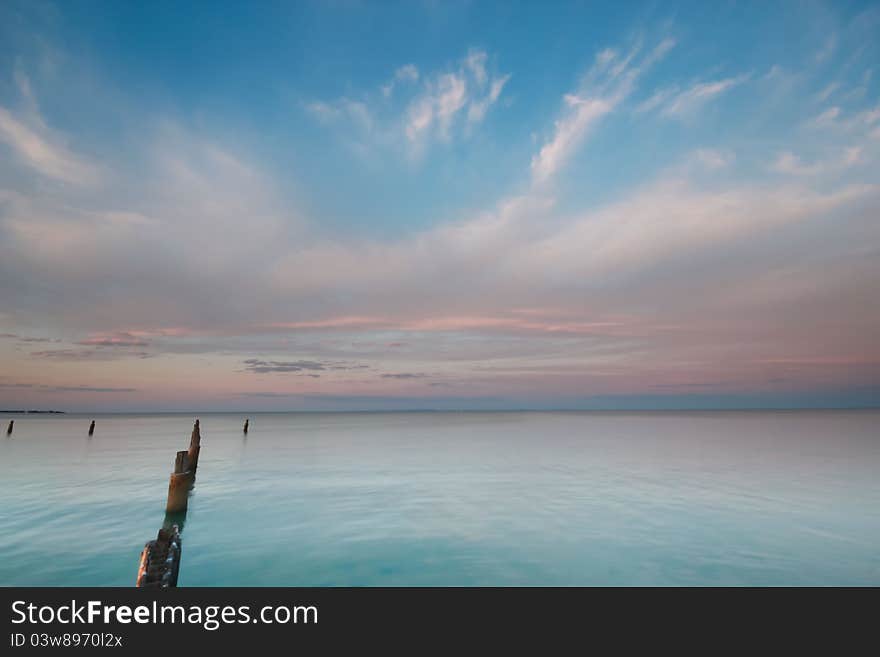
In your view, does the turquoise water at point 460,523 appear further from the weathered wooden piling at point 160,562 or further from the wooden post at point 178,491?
the weathered wooden piling at point 160,562

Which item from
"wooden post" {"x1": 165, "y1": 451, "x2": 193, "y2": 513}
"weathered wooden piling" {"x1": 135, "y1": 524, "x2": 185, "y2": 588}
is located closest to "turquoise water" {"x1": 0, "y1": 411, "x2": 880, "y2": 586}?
"wooden post" {"x1": 165, "y1": 451, "x2": 193, "y2": 513}

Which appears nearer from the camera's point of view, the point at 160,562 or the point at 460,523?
the point at 160,562

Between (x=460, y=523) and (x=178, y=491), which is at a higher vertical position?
(x=178, y=491)

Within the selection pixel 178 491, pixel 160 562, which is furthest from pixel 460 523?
pixel 160 562

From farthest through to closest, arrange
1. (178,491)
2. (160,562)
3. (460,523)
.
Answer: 1. (460,523)
2. (178,491)
3. (160,562)

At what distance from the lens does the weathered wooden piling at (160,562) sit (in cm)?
738

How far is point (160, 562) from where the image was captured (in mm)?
7594

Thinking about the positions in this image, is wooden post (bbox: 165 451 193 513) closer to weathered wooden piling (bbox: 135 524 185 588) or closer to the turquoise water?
the turquoise water

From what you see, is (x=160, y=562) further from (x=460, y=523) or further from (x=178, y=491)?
(x=460, y=523)

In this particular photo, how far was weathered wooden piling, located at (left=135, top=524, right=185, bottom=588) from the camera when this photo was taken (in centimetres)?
738

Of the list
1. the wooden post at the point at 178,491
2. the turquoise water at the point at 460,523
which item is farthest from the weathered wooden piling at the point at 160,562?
the wooden post at the point at 178,491

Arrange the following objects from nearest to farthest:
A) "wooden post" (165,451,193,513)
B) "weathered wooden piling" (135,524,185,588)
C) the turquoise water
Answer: "weathered wooden piling" (135,524,185,588)
the turquoise water
"wooden post" (165,451,193,513)
